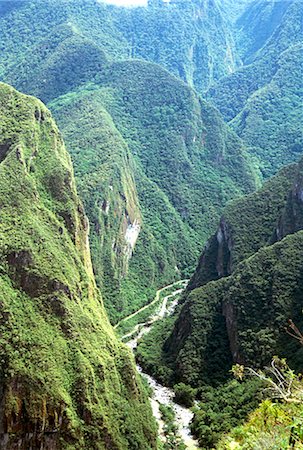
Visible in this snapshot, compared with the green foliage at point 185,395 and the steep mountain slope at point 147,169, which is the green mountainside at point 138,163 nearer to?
the steep mountain slope at point 147,169

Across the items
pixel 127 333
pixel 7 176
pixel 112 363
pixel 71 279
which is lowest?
pixel 127 333

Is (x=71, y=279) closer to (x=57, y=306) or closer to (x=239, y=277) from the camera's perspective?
(x=57, y=306)

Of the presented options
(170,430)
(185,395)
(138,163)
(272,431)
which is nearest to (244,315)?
(185,395)

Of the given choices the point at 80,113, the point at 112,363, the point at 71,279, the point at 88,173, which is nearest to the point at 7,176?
the point at 71,279

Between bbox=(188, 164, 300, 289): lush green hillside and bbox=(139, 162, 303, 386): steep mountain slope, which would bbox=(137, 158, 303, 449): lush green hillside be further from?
bbox=(188, 164, 300, 289): lush green hillside

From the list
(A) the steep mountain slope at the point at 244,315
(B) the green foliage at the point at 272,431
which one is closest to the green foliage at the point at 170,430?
(A) the steep mountain slope at the point at 244,315

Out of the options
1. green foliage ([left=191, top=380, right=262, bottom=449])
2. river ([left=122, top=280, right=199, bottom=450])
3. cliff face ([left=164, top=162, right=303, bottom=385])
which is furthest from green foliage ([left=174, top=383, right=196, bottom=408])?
cliff face ([left=164, top=162, right=303, bottom=385])
